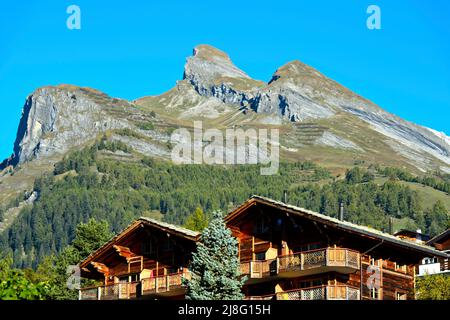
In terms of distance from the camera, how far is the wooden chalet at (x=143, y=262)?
178 ft

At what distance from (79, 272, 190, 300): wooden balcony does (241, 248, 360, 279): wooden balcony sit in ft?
12.7

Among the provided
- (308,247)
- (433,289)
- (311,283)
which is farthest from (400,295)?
(308,247)

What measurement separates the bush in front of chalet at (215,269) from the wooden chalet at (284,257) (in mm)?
4573

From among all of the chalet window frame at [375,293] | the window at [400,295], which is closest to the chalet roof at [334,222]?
the chalet window frame at [375,293]

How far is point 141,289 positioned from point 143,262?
3.43 m

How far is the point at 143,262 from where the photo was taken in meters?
58.5

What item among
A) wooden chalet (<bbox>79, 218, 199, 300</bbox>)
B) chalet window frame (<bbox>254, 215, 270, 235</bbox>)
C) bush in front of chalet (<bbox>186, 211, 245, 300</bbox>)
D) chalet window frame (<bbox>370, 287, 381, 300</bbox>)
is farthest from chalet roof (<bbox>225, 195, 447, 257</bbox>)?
bush in front of chalet (<bbox>186, 211, 245, 300</bbox>)

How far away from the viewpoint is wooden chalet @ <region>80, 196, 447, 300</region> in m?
47.7

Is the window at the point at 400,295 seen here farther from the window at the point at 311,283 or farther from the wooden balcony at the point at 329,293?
the wooden balcony at the point at 329,293
